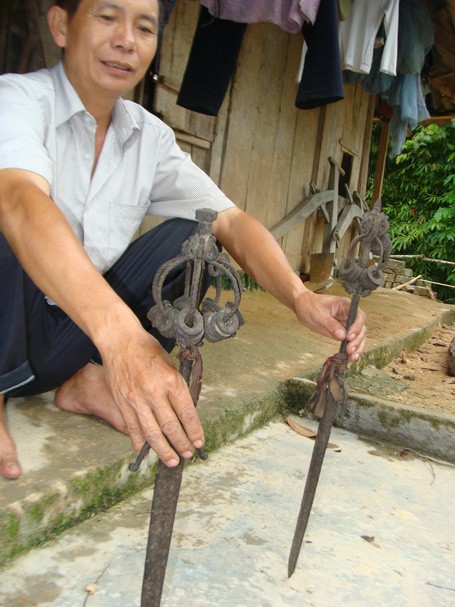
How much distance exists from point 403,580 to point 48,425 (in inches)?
44.0

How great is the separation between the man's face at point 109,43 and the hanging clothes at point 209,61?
7.37ft

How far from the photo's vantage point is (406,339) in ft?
14.5

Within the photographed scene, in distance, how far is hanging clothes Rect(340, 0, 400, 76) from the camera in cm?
437

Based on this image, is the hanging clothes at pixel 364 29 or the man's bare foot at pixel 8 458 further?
the hanging clothes at pixel 364 29

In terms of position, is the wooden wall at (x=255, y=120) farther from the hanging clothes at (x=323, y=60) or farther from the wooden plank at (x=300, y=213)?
the hanging clothes at (x=323, y=60)

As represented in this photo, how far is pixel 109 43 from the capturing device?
156cm

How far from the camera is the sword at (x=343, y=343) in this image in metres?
1.43

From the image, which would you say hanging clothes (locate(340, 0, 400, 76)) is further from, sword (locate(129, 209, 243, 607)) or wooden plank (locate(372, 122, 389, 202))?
wooden plank (locate(372, 122, 389, 202))

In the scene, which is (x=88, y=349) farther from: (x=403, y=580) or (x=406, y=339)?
(x=406, y=339)

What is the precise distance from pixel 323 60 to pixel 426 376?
2.20m

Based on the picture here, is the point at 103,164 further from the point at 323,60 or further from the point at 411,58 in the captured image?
the point at 411,58

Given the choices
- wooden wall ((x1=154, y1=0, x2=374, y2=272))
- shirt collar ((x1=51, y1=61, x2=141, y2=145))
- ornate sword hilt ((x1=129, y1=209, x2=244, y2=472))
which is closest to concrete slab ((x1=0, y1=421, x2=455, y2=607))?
ornate sword hilt ((x1=129, y1=209, x2=244, y2=472))

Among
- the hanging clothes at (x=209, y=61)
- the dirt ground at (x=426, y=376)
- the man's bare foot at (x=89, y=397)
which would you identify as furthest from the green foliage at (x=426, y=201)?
the man's bare foot at (x=89, y=397)

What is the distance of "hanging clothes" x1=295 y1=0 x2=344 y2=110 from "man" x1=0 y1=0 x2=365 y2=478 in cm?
184
